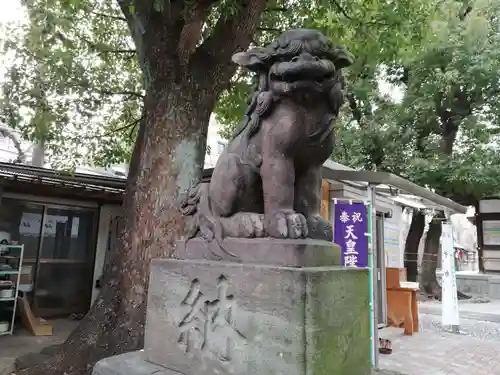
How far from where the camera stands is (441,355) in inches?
236

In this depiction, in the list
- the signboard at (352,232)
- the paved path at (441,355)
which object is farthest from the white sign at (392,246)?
the signboard at (352,232)

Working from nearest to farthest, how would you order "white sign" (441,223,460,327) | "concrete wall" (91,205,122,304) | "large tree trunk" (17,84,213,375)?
"large tree trunk" (17,84,213,375)
"white sign" (441,223,460,327)
"concrete wall" (91,205,122,304)

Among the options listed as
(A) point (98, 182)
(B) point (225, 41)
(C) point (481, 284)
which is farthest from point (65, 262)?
(C) point (481, 284)

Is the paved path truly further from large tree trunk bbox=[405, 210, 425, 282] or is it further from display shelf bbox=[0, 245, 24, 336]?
display shelf bbox=[0, 245, 24, 336]

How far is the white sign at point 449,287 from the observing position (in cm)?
735

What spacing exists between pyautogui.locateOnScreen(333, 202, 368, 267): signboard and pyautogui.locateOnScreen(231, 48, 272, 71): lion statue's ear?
346 cm

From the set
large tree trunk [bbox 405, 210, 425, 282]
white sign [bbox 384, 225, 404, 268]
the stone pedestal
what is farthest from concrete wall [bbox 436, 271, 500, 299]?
the stone pedestal

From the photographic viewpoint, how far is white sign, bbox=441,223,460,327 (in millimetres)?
7352

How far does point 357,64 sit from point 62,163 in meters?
5.35

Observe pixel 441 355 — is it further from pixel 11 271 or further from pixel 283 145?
pixel 11 271

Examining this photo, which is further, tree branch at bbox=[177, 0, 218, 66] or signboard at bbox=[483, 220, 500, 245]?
signboard at bbox=[483, 220, 500, 245]

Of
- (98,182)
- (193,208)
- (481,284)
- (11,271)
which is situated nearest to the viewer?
(193,208)

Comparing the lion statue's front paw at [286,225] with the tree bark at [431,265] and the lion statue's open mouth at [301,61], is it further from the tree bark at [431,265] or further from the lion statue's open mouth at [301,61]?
the tree bark at [431,265]

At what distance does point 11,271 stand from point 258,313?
6.01m
